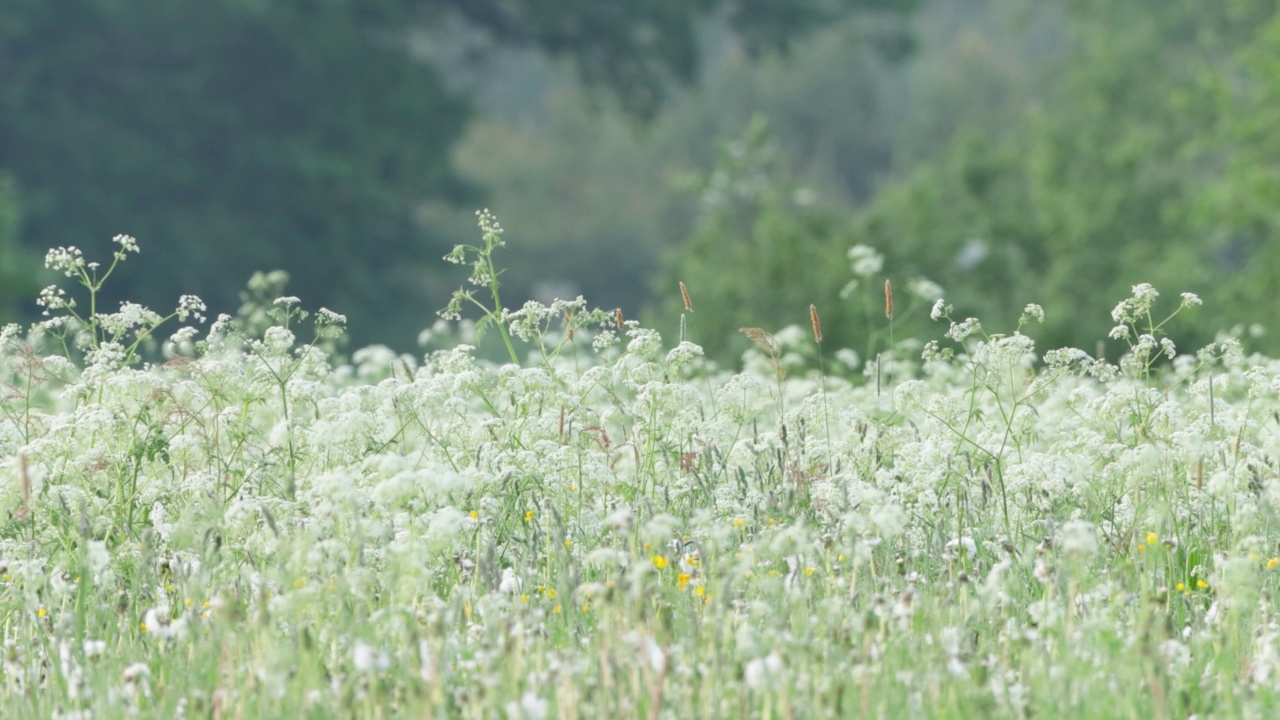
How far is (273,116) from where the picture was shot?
98.9 ft

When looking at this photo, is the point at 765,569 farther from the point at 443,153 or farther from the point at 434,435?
the point at 443,153

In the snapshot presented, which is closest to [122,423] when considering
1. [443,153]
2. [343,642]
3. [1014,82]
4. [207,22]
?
[343,642]

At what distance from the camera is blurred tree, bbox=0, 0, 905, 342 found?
28.1 metres

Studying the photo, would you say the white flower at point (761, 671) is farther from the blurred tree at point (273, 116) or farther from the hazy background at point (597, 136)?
the blurred tree at point (273, 116)

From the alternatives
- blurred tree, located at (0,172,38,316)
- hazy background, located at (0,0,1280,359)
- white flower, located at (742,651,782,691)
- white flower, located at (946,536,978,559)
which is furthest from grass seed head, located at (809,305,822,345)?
blurred tree, located at (0,172,38,316)

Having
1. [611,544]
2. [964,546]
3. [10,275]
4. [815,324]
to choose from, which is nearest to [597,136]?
[10,275]

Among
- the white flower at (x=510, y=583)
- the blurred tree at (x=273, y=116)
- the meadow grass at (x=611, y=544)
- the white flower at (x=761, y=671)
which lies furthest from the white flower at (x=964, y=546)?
the blurred tree at (x=273, y=116)

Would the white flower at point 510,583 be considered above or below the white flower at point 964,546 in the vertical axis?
below

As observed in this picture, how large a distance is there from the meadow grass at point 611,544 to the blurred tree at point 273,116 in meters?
22.8

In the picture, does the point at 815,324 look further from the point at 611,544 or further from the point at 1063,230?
the point at 1063,230

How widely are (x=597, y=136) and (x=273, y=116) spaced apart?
7817mm

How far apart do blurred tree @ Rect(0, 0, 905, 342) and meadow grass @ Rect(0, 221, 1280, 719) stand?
898 inches

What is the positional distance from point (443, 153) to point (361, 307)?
3560 mm

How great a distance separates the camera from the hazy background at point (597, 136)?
21.6 metres
